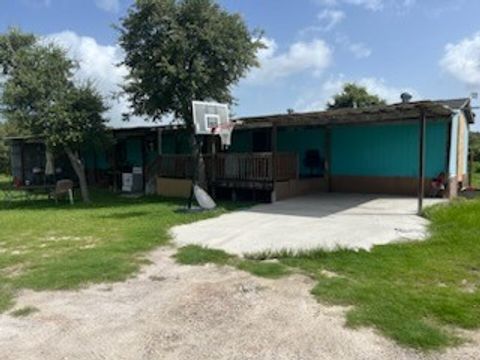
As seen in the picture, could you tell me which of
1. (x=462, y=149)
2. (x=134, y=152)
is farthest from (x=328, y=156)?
(x=134, y=152)

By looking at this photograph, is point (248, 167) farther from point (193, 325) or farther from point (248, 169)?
point (193, 325)

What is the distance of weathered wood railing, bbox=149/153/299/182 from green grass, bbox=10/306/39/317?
28.1ft

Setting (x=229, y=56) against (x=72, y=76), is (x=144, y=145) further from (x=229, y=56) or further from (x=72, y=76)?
(x=229, y=56)

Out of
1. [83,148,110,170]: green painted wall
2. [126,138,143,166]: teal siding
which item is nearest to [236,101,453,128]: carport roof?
[126,138,143,166]: teal siding

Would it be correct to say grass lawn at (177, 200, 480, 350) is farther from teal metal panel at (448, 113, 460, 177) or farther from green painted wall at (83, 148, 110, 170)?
green painted wall at (83, 148, 110, 170)

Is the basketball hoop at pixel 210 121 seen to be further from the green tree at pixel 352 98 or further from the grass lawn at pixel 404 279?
the green tree at pixel 352 98

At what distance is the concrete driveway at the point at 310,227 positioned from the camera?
287 inches

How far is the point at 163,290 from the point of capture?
516cm

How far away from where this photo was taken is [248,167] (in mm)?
13047

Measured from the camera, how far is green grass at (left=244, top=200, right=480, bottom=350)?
386 cm

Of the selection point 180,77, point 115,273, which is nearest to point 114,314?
point 115,273

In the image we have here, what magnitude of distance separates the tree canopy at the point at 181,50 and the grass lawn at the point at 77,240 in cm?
344

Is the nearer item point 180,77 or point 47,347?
point 47,347

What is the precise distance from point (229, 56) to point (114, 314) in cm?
1038
